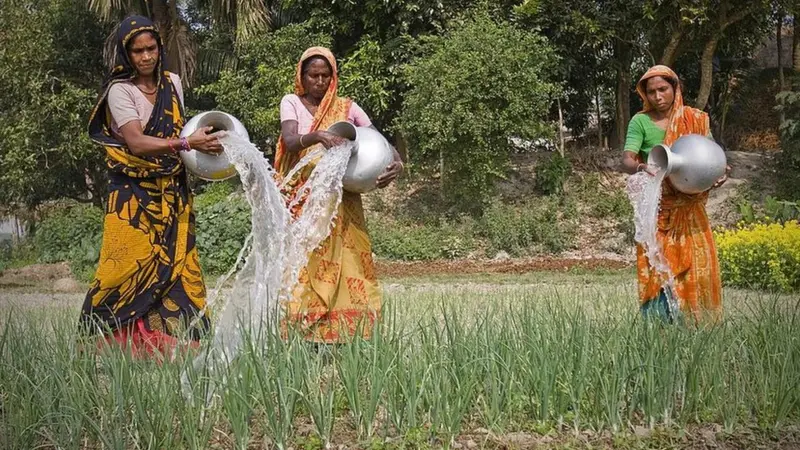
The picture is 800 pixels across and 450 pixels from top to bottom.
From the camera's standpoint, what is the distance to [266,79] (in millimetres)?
14414

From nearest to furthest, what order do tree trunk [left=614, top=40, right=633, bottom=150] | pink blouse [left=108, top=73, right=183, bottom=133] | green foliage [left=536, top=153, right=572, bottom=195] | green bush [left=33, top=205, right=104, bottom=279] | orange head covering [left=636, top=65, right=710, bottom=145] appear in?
pink blouse [left=108, top=73, right=183, bottom=133] → orange head covering [left=636, top=65, right=710, bottom=145] → green bush [left=33, top=205, right=104, bottom=279] → green foliage [left=536, top=153, right=572, bottom=195] → tree trunk [left=614, top=40, right=633, bottom=150]

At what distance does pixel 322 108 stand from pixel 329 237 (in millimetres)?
626

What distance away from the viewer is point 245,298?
3855 millimetres

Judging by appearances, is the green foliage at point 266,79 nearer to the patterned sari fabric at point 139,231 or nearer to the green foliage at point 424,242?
the green foliage at point 424,242

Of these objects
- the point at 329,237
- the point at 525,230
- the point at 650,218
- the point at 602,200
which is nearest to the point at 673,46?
the point at 602,200

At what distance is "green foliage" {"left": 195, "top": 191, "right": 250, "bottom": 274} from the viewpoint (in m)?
11.5

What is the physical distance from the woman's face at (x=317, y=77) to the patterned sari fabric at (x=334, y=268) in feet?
0.10

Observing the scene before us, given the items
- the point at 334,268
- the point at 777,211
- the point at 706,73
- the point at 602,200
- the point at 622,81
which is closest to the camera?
the point at 334,268

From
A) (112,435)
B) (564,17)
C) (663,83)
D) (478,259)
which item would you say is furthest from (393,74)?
(112,435)

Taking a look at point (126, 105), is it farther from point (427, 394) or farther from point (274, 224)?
point (427, 394)

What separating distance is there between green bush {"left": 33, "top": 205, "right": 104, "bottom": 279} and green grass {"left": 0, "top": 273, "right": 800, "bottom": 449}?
32.9 feet

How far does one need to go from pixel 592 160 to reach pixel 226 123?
12838 mm

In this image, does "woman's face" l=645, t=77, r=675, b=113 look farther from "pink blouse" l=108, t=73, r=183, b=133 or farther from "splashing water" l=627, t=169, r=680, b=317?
"pink blouse" l=108, t=73, r=183, b=133

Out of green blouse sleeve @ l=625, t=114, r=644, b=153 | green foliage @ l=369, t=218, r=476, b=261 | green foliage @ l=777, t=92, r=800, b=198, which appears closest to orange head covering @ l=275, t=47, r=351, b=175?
green blouse sleeve @ l=625, t=114, r=644, b=153
